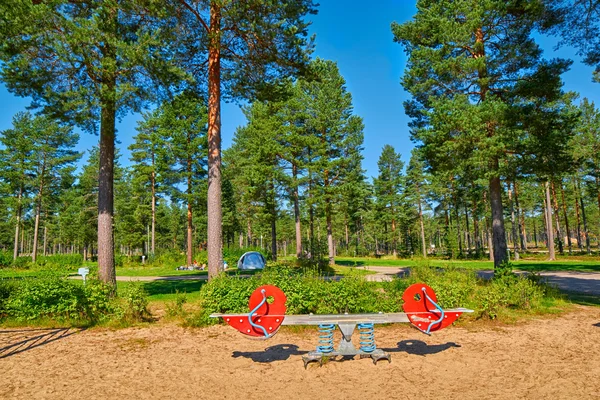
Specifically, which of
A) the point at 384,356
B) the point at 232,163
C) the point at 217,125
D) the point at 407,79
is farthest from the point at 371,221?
the point at 384,356

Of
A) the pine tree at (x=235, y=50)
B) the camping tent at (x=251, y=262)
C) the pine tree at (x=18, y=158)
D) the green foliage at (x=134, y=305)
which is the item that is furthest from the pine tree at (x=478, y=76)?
the pine tree at (x=18, y=158)

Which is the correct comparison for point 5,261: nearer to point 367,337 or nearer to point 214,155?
point 214,155

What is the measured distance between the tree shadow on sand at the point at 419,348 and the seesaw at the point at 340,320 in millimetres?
721

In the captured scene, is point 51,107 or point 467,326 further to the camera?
point 51,107

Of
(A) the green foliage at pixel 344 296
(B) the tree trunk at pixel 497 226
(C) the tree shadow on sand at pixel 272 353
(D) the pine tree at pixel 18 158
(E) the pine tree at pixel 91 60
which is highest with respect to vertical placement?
(D) the pine tree at pixel 18 158

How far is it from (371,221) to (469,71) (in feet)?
144

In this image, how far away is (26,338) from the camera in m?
6.79

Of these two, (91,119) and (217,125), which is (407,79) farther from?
(91,119)

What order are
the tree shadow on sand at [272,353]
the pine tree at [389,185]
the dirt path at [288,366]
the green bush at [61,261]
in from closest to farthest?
the dirt path at [288,366] < the tree shadow on sand at [272,353] < the green bush at [61,261] < the pine tree at [389,185]

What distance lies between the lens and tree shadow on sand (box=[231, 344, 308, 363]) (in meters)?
5.68

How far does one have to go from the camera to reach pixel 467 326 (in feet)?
24.6

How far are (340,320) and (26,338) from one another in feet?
21.5

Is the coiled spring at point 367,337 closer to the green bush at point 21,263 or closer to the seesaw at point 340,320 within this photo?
the seesaw at point 340,320

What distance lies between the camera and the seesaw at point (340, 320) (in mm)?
5117
